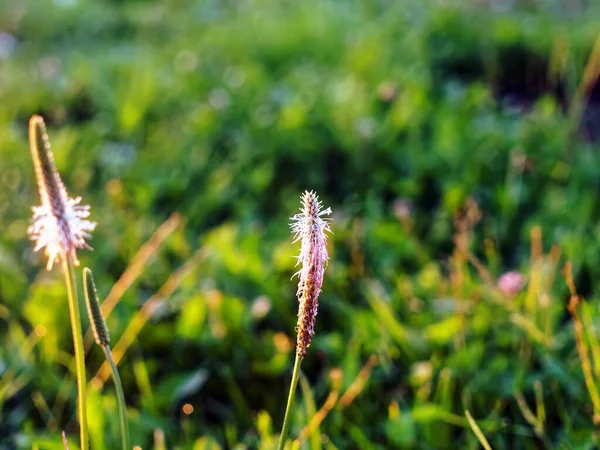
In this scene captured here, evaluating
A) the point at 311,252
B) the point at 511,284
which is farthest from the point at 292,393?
the point at 511,284

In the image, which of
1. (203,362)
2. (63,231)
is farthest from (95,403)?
(63,231)

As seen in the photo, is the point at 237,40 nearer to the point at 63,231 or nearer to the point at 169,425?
the point at 169,425

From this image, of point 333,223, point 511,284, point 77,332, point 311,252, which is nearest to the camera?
point 311,252

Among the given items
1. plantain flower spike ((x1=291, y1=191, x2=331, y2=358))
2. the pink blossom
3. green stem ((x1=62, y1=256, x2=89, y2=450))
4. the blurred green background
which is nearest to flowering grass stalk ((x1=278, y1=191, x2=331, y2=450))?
plantain flower spike ((x1=291, y1=191, x2=331, y2=358))

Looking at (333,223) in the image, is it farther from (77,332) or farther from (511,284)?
(77,332)

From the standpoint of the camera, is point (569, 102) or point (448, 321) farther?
point (569, 102)

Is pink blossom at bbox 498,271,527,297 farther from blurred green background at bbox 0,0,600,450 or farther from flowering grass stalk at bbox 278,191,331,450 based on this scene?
flowering grass stalk at bbox 278,191,331,450

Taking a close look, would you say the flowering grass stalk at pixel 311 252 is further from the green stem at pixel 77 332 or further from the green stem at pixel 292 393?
the green stem at pixel 77 332

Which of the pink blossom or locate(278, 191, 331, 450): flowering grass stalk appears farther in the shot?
the pink blossom

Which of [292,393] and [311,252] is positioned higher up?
[311,252]
